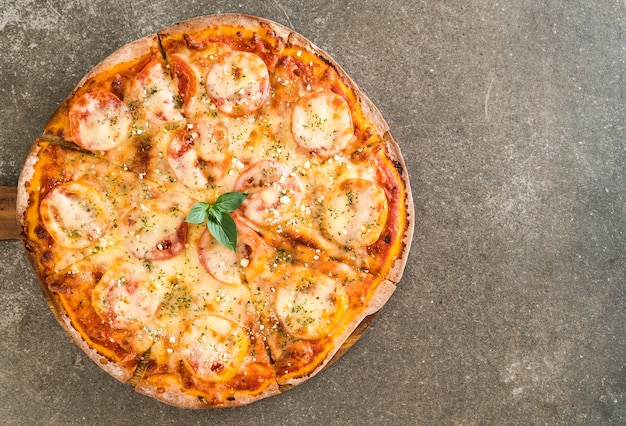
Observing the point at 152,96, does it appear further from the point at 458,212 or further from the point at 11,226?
the point at 458,212

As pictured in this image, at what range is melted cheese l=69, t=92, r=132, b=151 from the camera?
286 centimetres

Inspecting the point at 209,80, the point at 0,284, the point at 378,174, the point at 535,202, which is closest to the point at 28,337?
the point at 0,284

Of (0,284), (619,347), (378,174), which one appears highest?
(378,174)

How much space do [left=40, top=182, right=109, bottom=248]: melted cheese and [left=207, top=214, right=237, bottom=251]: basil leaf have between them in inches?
24.2

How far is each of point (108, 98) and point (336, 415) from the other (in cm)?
239

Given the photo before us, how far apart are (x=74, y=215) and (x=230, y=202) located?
2.78 ft

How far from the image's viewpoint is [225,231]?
2.79 metres

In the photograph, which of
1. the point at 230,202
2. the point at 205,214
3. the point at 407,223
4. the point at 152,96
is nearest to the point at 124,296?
the point at 205,214

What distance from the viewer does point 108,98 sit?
2.87m

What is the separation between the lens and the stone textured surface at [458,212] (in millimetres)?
3344

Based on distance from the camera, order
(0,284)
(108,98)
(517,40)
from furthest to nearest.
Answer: (517,40)
(0,284)
(108,98)

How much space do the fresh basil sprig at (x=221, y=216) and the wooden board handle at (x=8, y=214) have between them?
119 cm

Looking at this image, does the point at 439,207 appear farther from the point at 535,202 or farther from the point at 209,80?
the point at 209,80

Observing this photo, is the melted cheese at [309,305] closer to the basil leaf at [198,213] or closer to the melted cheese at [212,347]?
the melted cheese at [212,347]
